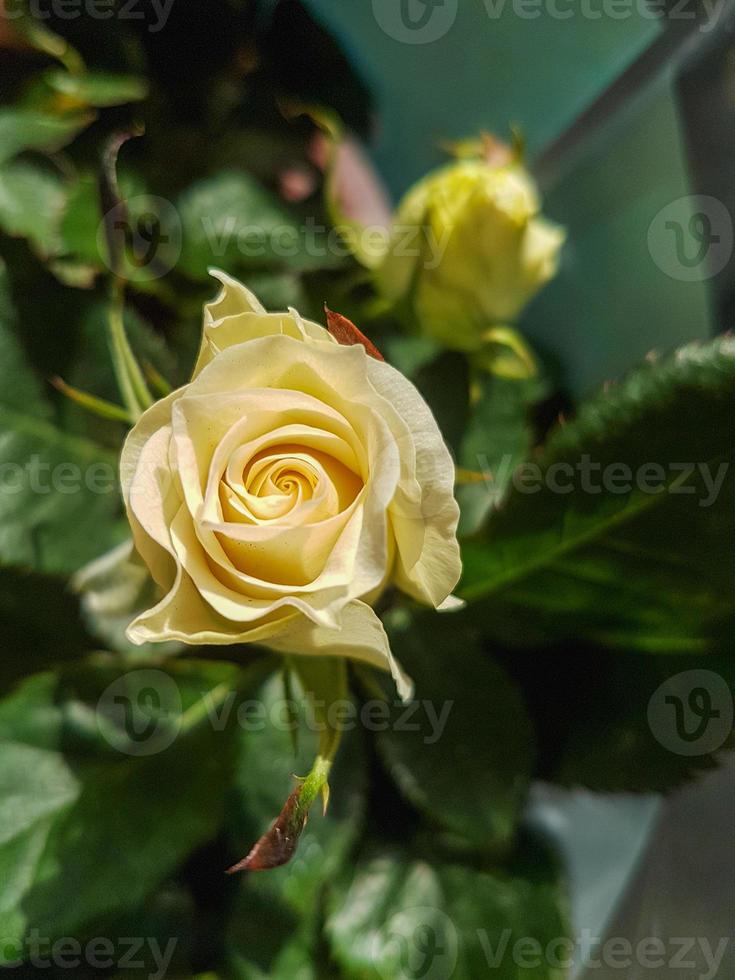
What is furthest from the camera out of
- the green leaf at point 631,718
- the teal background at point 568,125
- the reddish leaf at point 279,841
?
the teal background at point 568,125

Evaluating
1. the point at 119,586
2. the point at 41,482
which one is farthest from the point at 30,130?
the point at 119,586

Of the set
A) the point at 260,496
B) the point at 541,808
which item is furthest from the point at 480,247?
the point at 541,808

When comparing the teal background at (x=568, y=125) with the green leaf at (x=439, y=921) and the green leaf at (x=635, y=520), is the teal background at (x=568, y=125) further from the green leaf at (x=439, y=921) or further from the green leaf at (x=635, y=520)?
the green leaf at (x=439, y=921)

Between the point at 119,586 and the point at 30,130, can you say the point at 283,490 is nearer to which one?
the point at 119,586

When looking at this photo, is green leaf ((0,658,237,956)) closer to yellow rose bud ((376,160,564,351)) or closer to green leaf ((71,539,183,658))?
green leaf ((71,539,183,658))

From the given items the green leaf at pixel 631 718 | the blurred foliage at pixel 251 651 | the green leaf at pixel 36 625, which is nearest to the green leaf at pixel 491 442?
the blurred foliage at pixel 251 651

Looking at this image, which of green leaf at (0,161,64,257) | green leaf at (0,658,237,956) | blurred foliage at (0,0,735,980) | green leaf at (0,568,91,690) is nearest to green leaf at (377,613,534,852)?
blurred foliage at (0,0,735,980)
